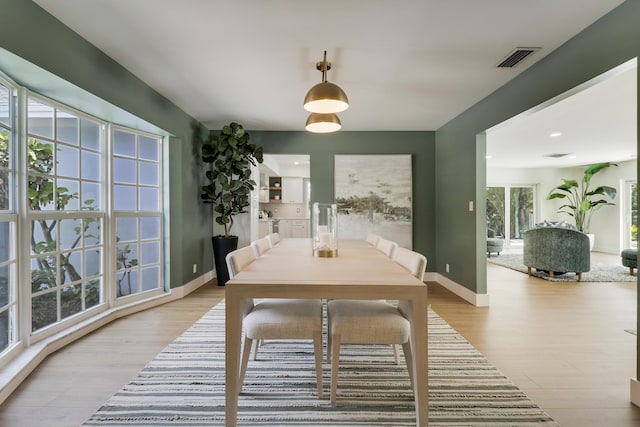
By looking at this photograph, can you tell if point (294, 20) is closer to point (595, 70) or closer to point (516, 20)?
point (516, 20)

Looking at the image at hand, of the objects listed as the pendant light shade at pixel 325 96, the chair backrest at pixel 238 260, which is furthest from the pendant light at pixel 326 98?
the chair backrest at pixel 238 260

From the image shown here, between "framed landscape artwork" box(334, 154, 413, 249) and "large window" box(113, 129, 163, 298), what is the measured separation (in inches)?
101

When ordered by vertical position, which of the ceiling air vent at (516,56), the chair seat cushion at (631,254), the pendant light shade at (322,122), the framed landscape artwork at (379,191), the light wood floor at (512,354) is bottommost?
the light wood floor at (512,354)

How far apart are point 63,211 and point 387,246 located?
2744mm

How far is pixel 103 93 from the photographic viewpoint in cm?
262

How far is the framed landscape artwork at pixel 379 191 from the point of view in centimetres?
512

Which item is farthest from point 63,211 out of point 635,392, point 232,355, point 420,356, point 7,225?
point 635,392

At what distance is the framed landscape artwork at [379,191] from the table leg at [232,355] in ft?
11.9

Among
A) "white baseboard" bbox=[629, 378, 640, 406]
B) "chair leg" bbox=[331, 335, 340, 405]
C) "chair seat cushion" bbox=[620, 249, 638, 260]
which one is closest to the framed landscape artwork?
"white baseboard" bbox=[629, 378, 640, 406]

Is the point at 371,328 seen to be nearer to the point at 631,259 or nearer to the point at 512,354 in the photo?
the point at 512,354

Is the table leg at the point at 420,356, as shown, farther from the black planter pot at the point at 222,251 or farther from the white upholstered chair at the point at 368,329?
the black planter pot at the point at 222,251

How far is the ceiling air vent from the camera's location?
8.25ft

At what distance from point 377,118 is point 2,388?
14.0 ft

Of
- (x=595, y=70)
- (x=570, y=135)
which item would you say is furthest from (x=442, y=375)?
(x=570, y=135)
